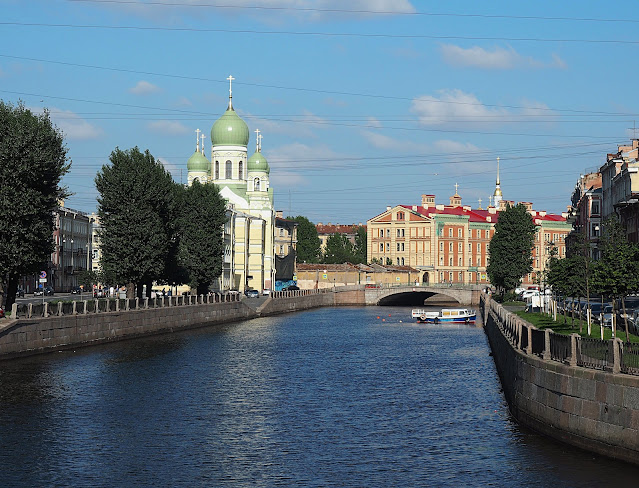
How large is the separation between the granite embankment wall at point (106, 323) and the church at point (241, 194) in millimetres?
39129

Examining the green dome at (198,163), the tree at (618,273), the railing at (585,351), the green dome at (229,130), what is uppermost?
the green dome at (229,130)

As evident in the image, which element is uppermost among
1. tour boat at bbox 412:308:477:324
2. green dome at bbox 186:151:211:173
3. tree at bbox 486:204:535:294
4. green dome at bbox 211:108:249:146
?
green dome at bbox 211:108:249:146

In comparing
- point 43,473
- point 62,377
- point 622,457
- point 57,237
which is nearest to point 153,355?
point 62,377

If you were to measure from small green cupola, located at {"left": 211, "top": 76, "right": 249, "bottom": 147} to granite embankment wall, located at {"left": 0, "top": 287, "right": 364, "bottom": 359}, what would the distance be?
55422 millimetres

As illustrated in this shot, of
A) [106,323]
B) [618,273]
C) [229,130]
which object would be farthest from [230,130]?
[618,273]

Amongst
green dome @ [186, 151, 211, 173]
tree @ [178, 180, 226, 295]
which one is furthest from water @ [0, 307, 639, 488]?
green dome @ [186, 151, 211, 173]

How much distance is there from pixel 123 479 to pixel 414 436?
12.0 meters

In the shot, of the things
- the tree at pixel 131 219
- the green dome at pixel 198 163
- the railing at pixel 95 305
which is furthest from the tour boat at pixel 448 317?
the green dome at pixel 198 163

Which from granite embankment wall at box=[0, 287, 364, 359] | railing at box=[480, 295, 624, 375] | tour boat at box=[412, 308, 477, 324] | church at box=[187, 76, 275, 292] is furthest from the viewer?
church at box=[187, 76, 275, 292]

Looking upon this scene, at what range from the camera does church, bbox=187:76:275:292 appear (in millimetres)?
166750

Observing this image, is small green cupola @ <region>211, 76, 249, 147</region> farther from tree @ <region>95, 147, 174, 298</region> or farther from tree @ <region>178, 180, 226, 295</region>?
tree @ <region>95, 147, 174, 298</region>

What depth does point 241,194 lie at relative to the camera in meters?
181

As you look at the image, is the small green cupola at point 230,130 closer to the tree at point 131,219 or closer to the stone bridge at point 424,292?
the stone bridge at point 424,292

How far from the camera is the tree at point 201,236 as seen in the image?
357 feet
